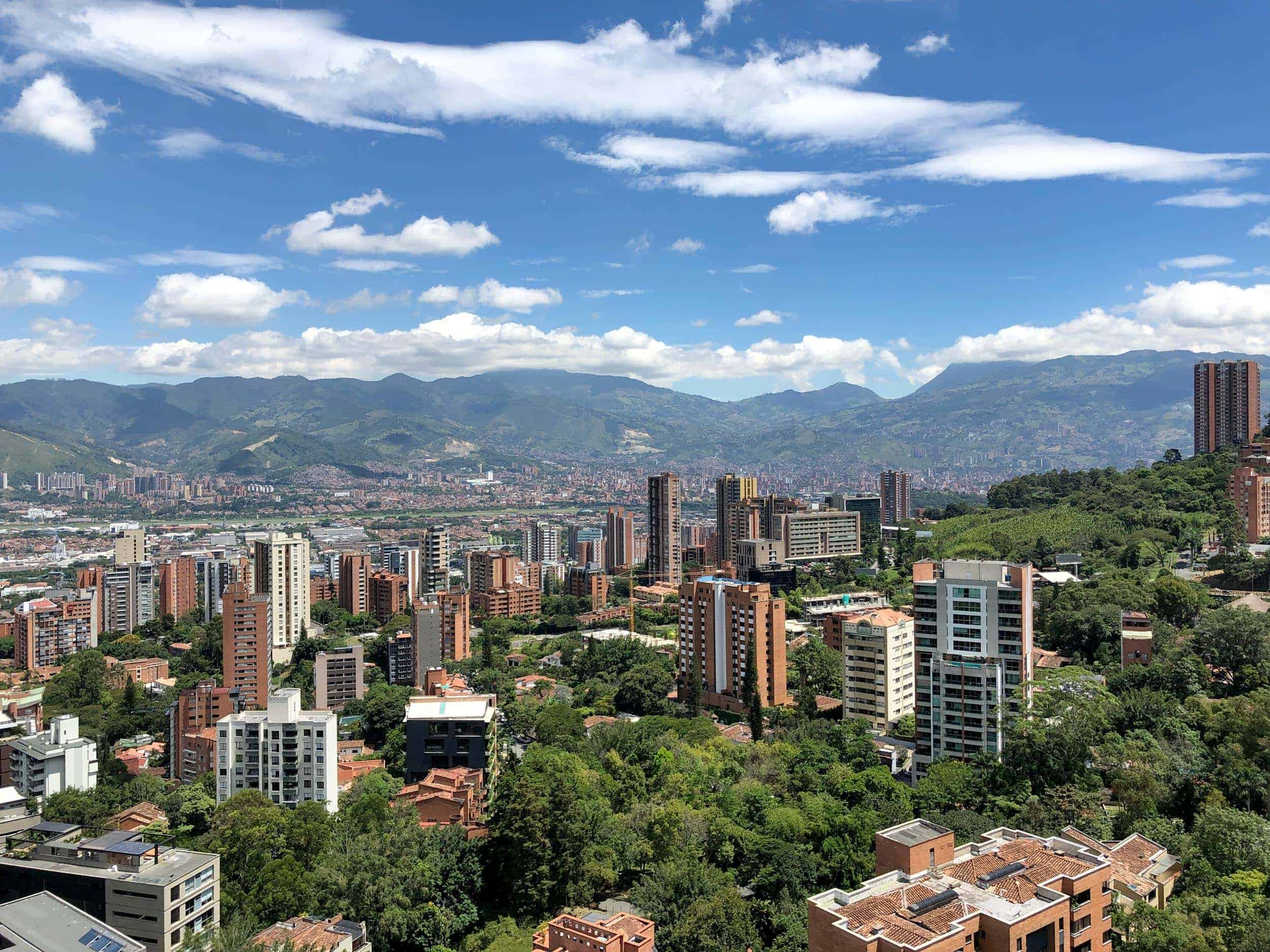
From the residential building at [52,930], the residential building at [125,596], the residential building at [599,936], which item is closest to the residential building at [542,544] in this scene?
the residential building at [125,596]

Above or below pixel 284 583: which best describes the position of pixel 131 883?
below

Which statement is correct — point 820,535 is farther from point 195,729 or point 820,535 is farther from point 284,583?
point 195,729

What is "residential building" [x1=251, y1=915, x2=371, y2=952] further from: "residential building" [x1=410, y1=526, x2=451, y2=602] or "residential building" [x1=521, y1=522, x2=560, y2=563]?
"residential building" [x1=521, y1=522, x2=560, y2=563]

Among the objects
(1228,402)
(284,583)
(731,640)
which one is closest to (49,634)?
(284,583)

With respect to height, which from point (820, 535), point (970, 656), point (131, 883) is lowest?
point (131, 883)

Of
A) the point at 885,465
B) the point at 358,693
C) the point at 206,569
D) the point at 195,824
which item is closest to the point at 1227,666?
the point at 195,824

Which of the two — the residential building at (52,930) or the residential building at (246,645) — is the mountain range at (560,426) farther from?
the residential building at (52,930)
